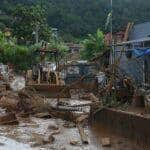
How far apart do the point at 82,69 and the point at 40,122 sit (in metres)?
17.2

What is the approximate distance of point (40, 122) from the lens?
19.8 m

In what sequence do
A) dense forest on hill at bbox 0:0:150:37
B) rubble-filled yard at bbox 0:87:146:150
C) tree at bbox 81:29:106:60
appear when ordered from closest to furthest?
rubble-filled yard at bbox 0:87:146:150
tree at bbox 81:29:106:60
dense forest on hill at bbox 0:0:150:37

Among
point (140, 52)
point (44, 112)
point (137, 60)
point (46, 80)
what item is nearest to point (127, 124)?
point (137, 60)

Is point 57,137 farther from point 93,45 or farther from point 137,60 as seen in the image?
point 93,45

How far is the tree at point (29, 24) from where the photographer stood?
217 feet

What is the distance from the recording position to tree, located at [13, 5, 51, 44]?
217 feet

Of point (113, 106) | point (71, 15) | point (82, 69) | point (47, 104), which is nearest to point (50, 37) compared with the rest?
point (71, 15)

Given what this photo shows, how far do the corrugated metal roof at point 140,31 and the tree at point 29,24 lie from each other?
34366 millimetres

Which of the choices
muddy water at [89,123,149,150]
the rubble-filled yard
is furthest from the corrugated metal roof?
muddy water at [89,123,149,150]

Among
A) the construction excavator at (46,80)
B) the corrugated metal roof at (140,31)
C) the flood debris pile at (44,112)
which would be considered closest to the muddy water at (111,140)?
the flood debris pile at (44,112)

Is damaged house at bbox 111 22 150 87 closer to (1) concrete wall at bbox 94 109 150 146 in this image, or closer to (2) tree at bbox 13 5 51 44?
(1) concrete wall at bbox 94 109 150 146

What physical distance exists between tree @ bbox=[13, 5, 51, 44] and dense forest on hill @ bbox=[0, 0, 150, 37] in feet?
13.6

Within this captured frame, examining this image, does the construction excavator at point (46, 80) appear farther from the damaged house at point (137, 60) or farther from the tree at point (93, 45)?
the tree at point (93, 45)

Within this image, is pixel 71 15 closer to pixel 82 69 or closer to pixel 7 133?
pixel 82 69
